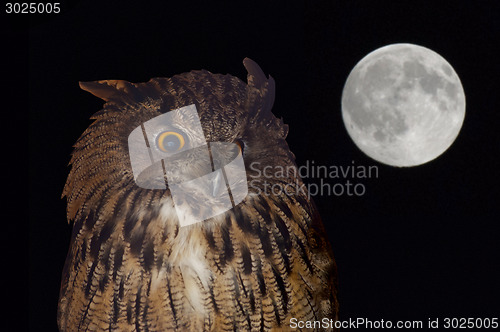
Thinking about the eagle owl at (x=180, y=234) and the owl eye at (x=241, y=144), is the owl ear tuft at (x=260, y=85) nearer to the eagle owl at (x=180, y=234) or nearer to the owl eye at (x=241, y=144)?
the eagle owl at (x=180, y=234)

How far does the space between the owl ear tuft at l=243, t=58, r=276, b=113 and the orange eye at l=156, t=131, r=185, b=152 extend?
29 centimetres

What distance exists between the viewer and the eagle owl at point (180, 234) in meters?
1.78

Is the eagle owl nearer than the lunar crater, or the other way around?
the eagle owl

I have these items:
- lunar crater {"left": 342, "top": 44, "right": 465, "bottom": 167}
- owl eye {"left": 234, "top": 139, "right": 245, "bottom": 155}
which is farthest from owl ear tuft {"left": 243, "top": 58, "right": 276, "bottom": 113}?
lunar crater {"left": 342, "top": 44, "right": 465, "bottom": 167}

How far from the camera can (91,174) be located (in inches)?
73.3

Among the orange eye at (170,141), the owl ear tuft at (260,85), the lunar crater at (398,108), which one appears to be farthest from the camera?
the lunar crater at (398,108)

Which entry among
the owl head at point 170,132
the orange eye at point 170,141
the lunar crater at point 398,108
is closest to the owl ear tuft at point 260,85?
the owl head at point 170,132

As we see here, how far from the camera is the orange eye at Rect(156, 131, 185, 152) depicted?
5.69 feet

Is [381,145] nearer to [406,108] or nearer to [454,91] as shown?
[406,108]

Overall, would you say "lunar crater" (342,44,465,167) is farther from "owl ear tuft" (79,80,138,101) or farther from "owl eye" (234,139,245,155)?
"owl ear tuft" (79,80,138,101)

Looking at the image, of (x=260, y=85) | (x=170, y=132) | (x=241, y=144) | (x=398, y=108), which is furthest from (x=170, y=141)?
(x=398, y=108)

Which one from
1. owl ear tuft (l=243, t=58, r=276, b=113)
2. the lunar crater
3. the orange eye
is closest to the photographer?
the orange eye

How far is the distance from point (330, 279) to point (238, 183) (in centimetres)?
56

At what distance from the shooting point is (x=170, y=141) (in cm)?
174
